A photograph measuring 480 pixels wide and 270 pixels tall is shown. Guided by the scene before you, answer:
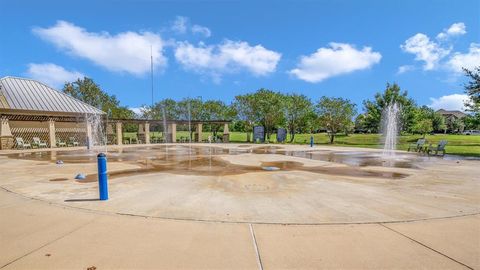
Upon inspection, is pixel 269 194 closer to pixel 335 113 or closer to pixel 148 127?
pixel 148 127

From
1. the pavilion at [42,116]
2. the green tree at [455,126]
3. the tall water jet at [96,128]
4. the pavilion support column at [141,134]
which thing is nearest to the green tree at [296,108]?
the pavilion at [42,116]

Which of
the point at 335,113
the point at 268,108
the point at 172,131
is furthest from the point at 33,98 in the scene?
the point at 335,113

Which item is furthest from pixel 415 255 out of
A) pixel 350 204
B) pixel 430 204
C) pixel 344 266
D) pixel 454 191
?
pixel 454 191

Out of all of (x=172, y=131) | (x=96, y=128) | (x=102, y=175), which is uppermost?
(x=96, y=128)

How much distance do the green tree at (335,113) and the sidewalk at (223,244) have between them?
31368 millimetres

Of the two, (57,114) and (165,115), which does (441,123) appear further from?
(57,114)

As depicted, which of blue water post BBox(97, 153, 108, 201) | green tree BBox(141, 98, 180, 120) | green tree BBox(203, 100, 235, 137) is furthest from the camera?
green tree BBox(141, 98, 180, 120)

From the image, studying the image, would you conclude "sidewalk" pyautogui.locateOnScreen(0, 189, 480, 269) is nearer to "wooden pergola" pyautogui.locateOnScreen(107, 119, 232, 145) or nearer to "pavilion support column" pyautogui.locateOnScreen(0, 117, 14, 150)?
"pavilion support column" pyautogui.locateOnScreen(0, 117, 14, 150)

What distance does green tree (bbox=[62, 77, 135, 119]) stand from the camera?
41.3 m

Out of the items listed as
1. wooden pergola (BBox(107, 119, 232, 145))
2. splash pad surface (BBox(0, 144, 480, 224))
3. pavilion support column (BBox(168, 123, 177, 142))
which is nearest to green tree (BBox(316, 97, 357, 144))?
wooden pergola (BBox(107, 119, 232, 145))

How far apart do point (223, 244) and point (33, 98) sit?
30.5 metres

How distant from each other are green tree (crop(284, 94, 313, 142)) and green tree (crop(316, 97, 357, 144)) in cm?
184

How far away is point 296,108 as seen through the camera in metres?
35.6

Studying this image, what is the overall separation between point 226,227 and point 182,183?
3656 millimetres
